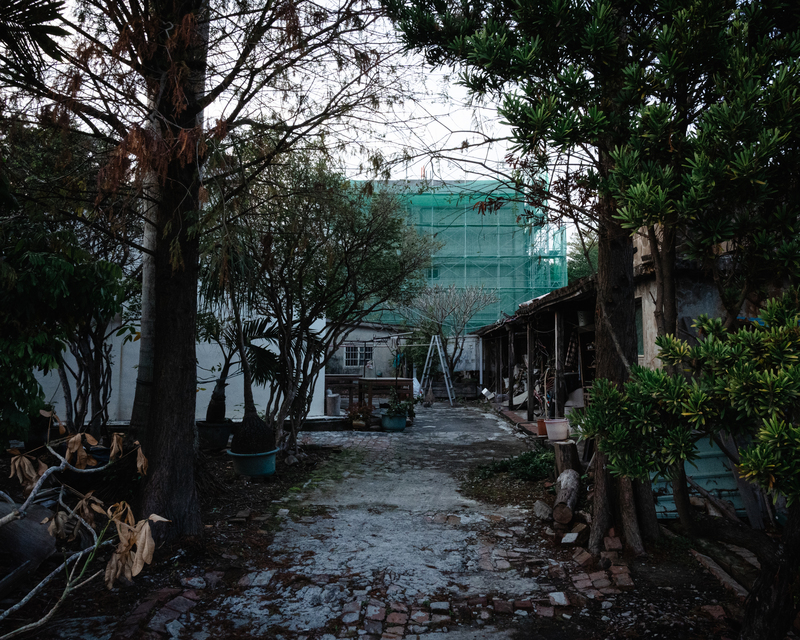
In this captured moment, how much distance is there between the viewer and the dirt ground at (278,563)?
11.3 feet

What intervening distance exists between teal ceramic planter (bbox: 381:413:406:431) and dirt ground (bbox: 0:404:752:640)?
556cm

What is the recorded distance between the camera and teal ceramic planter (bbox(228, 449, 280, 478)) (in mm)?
7121

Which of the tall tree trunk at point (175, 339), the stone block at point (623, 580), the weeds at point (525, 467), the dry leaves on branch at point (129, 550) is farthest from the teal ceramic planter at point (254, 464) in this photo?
the dry leaves on branch at point (129, 550)

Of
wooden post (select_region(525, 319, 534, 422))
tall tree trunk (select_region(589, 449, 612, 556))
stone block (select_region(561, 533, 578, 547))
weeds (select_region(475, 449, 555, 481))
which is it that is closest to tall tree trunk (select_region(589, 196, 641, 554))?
tall tree trunk (select_region(589, 449, 612, 556))

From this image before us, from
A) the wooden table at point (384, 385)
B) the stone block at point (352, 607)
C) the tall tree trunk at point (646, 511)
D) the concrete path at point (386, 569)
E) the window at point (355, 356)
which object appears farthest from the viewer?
the window at point (355, 356)

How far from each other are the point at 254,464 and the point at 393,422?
5558mm

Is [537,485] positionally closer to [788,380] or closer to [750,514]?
[750,514]

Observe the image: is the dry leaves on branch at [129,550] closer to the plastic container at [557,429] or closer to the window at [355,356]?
the plastic container at [557,429]

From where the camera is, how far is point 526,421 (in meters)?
12.6

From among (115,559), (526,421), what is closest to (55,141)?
(115,559)

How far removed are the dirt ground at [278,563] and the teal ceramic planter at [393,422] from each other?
18.3ft

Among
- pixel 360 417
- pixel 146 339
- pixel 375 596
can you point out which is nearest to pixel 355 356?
pixel 360 417

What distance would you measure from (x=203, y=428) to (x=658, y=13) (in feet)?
27.2

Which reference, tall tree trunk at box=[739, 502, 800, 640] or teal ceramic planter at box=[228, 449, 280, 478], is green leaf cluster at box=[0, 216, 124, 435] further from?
tall tree trunk at box=[739, 502, 800, 640]
